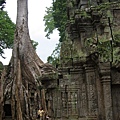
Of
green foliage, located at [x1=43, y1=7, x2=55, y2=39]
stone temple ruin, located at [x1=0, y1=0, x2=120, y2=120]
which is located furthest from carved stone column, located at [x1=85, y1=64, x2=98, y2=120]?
green foliage, located at [x1=43, y1=7, x2=55, y2=39]

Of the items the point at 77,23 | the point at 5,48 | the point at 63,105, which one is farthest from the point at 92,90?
the point at 5,48

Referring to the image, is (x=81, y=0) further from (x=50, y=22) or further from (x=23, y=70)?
(x=50, y=22)

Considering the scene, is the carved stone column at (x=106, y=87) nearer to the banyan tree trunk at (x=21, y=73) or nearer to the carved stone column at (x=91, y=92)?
the carved stone column at (x=91, y=92)

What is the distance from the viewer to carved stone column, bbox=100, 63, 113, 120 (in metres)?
6.76

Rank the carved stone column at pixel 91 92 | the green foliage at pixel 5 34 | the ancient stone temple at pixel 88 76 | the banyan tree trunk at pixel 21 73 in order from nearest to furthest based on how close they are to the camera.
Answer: the ancient stone temple at pixel 88 76 → the carved stone column at pixel 91 92 → the banyan tree trunk at pixel 21 73 → the green foliage at pixel 5 34

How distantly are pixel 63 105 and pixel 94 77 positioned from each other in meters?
1.13

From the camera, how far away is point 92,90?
727 cm

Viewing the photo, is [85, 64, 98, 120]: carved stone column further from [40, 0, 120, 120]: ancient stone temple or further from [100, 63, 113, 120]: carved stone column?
[100, 63, 113, 120]: carved stone column

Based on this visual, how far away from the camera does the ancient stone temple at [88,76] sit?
6.95 meters

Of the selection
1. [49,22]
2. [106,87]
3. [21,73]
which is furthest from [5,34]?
[106,87]

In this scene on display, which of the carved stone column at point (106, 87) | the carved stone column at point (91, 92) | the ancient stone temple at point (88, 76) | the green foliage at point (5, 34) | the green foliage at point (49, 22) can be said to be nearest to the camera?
the carved stone column at point (106, 87)

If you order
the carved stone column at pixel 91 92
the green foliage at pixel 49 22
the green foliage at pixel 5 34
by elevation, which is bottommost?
the carved stone column at pixel 91 92

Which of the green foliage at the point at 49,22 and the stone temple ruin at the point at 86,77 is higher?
the green foliage at the point at 49,22

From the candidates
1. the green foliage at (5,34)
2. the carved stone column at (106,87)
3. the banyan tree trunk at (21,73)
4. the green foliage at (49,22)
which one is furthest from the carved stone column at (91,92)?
the green foliage at (49,22)
